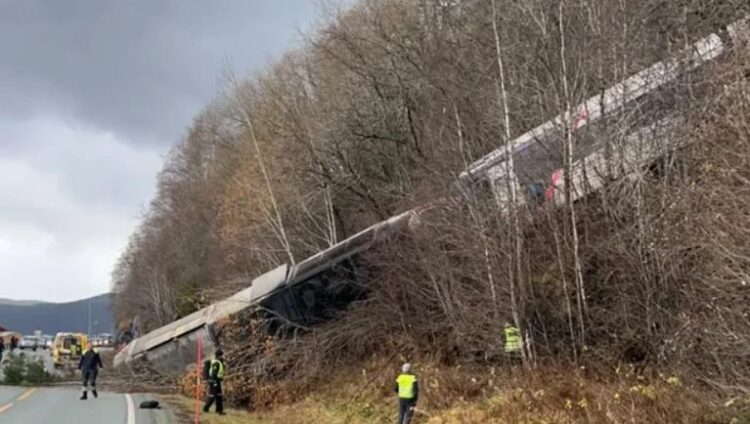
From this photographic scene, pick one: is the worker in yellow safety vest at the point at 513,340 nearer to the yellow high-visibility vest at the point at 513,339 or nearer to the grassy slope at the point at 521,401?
the yellow high-visibility vest at the point at 513,339

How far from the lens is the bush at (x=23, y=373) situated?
29.8 metres

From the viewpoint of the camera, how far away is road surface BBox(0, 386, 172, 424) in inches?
623

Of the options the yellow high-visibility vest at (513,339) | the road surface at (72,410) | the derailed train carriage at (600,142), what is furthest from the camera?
the road surface at (72,410)

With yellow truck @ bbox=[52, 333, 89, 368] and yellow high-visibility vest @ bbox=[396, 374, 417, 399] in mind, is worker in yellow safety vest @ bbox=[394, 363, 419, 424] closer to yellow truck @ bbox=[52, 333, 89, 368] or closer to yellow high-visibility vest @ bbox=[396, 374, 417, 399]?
yellow high-visibility vest @ bbox=[396, 374, 417, 399]

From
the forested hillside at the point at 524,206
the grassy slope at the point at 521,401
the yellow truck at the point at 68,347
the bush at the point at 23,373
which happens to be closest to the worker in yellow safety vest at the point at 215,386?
the grassy slope at the point at 521,401

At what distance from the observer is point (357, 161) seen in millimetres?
28562

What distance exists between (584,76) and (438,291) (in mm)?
5710

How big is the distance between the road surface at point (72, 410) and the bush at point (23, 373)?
22.1 ft

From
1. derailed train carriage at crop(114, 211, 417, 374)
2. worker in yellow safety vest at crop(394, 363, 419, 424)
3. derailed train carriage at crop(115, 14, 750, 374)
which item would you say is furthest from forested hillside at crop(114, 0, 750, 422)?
worker in yellow safety vest at crop(394, 363, 419, 424)

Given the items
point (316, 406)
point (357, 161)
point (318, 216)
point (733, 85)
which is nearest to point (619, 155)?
point (733, 85)

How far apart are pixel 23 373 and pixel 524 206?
22553 millimetres

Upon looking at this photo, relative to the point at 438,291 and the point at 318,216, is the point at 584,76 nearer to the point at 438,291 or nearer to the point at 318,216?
the point at 438,291

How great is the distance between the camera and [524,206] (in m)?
15.1

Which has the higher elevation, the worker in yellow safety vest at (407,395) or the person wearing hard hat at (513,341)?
the person wearing hard hat at (513,341)
